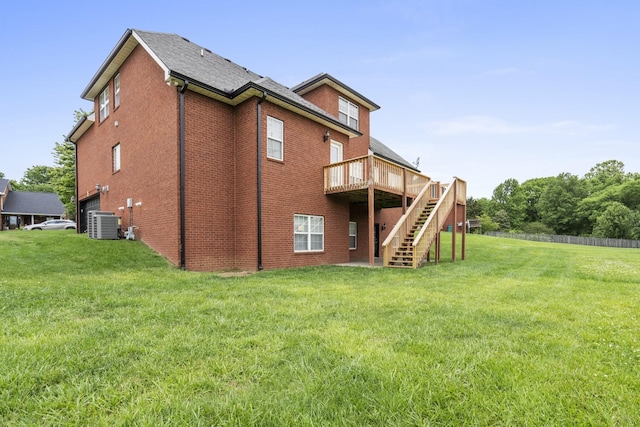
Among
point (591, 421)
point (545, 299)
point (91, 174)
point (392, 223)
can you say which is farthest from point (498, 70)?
point (91, 174)

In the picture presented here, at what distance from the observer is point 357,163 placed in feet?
37.0

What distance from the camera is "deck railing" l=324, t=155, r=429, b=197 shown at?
35.5ft

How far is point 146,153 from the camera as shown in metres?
10.5

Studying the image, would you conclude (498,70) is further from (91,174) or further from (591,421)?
(91,174)

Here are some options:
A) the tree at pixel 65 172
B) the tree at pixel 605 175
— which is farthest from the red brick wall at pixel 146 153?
the tree at pixel 605 175

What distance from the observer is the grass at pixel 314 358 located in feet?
6.12

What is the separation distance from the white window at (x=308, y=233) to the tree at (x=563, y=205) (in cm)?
6512

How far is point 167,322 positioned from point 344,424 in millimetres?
2730

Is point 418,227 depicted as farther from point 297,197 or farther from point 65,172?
point 65,172

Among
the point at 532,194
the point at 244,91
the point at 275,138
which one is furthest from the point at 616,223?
the point at 244,91

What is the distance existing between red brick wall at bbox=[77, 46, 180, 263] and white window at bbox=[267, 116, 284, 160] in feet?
9.26

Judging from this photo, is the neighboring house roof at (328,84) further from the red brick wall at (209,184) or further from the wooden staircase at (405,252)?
the wooden staircase at (405,252)

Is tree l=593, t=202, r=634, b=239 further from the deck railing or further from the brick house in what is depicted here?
the deck railing

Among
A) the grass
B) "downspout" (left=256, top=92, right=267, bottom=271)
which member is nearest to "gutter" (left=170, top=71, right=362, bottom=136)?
"downspout" (left=256, top=92, right=267, bottom=271)
